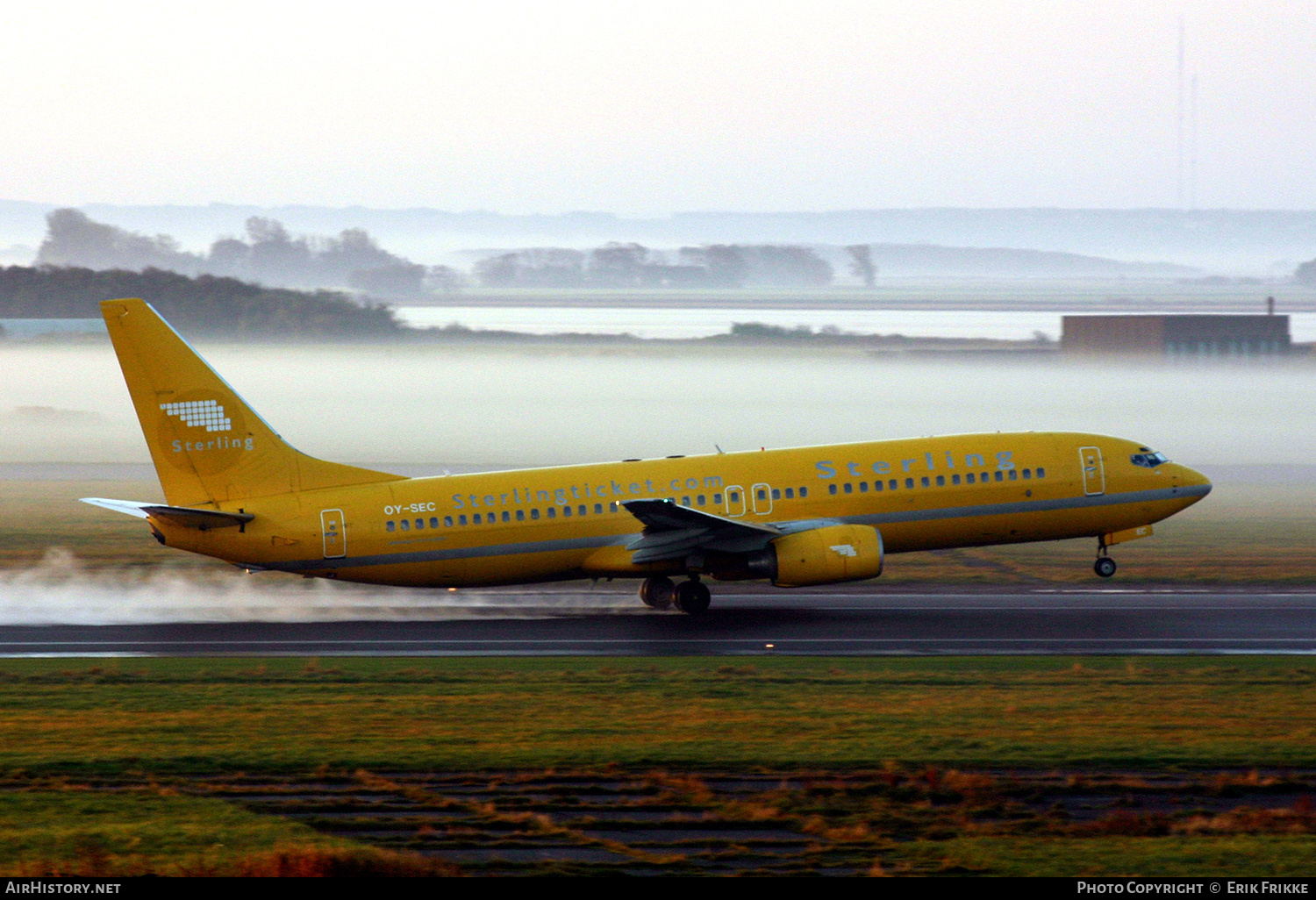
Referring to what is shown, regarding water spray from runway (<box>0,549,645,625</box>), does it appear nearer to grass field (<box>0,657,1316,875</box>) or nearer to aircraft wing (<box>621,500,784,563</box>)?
aircraft wing (<box>621,500,784,563</box>)

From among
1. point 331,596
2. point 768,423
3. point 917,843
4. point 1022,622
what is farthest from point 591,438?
point 917,843

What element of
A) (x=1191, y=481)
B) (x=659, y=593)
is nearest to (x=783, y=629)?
(x=659, y=593)

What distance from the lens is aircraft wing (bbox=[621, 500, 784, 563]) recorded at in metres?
36.6

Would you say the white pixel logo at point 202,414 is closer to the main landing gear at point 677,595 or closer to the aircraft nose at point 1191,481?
the main landing gear at point 677,595

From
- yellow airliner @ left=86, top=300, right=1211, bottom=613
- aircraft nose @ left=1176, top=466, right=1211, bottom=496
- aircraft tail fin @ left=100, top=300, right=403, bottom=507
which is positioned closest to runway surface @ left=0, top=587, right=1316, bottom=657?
yellow airliner @ left=86, top=300, right=1211, bottom=613

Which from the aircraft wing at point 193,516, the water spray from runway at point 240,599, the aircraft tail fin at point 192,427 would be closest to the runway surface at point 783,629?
the water spray from runway at point 240,599

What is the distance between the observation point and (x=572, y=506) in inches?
1505

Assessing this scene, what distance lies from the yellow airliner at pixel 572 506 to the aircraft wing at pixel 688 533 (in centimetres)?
5

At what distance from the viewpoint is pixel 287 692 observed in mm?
28969

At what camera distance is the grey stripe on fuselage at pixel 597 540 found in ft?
123

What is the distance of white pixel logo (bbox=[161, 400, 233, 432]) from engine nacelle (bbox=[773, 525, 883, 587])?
1483cm

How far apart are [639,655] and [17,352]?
74.0 m

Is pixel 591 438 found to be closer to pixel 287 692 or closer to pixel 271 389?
pixel 271 389

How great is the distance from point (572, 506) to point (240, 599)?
11043 millimetres
